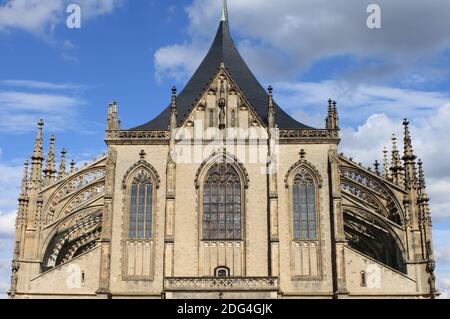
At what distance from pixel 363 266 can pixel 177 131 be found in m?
12.8

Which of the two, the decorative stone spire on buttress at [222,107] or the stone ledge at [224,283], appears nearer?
the stone ledge at [224,283]

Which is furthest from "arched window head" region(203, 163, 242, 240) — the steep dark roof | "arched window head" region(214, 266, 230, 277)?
the steep dark roof

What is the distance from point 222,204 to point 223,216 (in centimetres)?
69

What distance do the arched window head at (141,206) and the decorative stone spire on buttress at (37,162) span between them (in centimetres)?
566

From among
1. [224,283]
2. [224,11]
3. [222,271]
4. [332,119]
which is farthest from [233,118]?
[224,11]

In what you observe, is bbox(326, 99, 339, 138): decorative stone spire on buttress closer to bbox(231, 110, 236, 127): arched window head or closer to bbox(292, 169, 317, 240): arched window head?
bbox(292, 169, 317, 240): arched window head

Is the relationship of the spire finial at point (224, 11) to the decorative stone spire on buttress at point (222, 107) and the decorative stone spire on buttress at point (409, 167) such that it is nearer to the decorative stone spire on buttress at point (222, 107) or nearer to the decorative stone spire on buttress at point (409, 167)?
the decorative stone spire on buttress at point (222, 107)

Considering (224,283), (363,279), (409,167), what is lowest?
(224,283)

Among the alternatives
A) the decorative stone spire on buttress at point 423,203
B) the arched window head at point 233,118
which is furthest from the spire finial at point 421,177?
the arched window head at point 233,118

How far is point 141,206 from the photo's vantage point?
115 feet

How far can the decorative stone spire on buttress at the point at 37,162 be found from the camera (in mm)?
36062

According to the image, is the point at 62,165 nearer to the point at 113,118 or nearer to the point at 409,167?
the point at 113,118

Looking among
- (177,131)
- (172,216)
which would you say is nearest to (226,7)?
(177,131)
